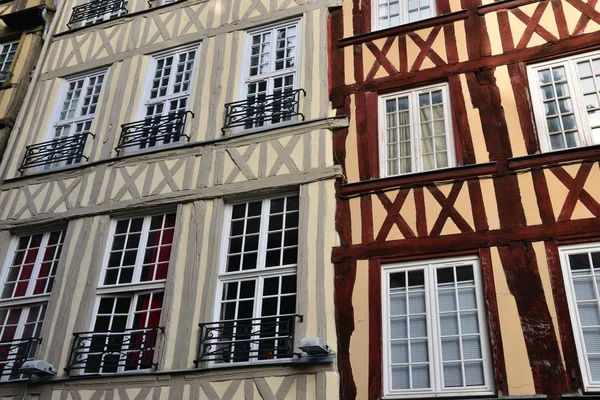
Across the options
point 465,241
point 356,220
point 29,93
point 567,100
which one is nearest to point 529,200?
point 465,241

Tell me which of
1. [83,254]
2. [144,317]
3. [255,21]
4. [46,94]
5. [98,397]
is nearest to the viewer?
[98,397]

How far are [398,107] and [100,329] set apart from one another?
4785mm

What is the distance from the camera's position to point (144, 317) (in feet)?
26.7

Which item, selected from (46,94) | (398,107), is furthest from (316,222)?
(46,94)

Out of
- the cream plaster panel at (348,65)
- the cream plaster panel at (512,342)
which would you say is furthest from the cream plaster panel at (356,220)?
the cream plaster panel at (348,65)

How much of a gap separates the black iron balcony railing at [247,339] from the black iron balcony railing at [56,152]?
4077 mm

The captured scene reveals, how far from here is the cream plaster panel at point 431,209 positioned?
23.8ft

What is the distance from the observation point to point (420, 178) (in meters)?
7.56

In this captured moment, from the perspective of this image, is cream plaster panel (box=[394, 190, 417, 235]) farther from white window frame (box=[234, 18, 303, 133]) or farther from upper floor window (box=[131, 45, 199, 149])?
upper floor window (box=[131, 45, 199, 149])

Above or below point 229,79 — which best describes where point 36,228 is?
below

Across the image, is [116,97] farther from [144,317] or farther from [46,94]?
[144,317]

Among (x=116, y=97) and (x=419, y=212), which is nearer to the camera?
(x=419, y=212)

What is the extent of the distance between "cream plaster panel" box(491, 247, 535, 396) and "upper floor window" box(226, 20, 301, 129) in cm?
364

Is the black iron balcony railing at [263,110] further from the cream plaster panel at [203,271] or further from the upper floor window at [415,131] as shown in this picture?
the cream plaster panel at [203,271]
